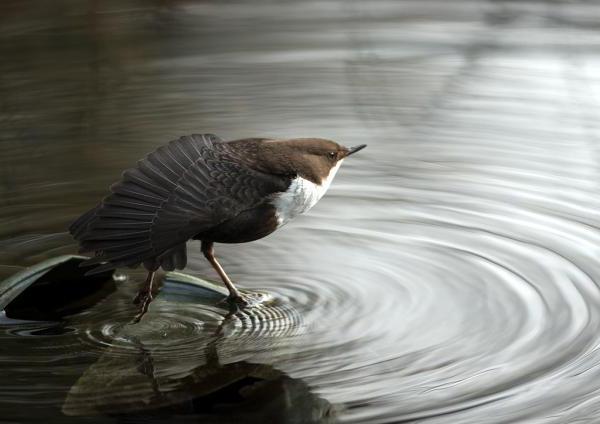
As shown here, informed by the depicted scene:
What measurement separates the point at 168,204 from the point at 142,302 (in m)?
0.55

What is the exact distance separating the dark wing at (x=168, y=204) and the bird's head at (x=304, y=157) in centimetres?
8

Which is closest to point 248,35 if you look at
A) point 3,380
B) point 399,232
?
point 399,232

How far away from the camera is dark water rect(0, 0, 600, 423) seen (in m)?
3.74

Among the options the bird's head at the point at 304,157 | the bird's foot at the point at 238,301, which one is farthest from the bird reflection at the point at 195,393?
the bird's head at the point at 304,157

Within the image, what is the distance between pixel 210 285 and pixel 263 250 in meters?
0.51

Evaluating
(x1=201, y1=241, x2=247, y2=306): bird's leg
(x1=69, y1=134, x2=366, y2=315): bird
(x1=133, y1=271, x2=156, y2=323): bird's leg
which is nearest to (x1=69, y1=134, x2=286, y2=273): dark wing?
(x1=69, y1=134, x2=366, y2=315): bird

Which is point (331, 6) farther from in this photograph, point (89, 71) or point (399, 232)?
point (399, 232)

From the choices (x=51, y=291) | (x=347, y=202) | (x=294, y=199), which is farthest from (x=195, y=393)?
(x=347, y=202)

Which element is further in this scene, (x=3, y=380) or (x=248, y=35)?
(x=248, y=35)

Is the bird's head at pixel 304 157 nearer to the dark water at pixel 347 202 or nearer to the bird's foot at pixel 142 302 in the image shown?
the dark water at pixel 347 202

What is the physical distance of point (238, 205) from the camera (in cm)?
412

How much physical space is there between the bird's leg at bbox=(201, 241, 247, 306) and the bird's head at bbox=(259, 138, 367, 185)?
0.45 metres

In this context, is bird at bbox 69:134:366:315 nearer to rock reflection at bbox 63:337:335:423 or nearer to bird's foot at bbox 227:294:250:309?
bird's foot at bbox 227:294:250:309

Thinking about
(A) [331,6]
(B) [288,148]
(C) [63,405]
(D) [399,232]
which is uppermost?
(A) [331,6]
